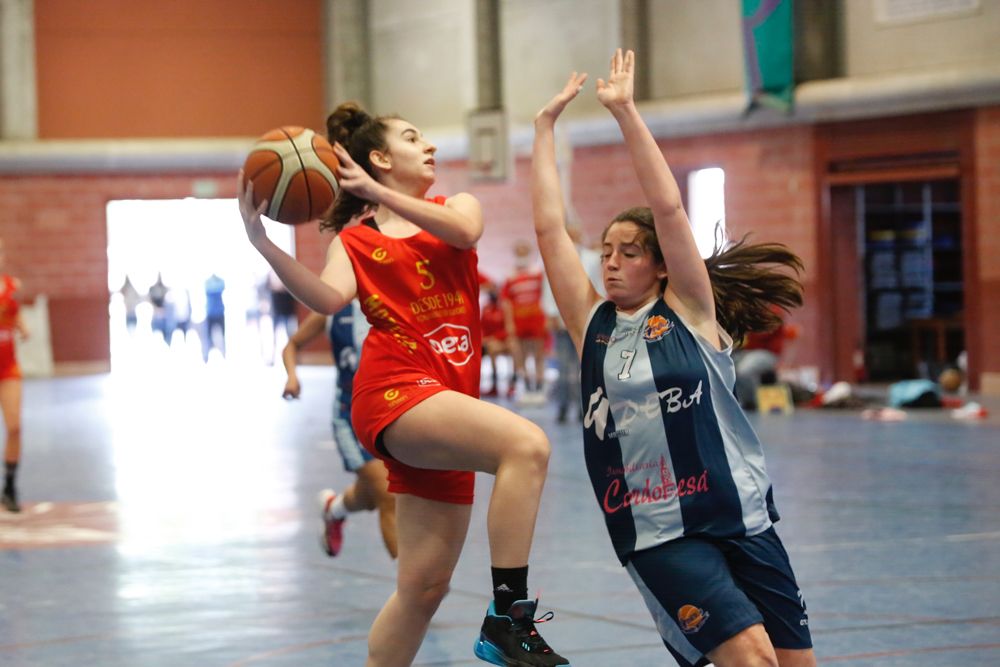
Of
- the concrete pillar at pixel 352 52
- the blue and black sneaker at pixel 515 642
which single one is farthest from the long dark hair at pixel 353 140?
the concrete pillar at pixel 352 52

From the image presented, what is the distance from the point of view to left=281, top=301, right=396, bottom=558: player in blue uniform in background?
5926 mm

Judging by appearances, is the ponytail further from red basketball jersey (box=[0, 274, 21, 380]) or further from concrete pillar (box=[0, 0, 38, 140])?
concrete pillar (box=[0, 0, 38, 140])

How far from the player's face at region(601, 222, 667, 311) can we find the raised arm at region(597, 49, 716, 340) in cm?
7

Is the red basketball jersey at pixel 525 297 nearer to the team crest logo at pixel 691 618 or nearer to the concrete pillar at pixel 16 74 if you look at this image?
the concrete pillar at pixel 16 74

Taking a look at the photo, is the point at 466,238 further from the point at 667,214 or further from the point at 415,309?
the point at 667,214

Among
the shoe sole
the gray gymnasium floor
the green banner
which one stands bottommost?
the gray gymnasium floor

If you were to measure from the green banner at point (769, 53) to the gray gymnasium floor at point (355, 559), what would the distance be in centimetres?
692

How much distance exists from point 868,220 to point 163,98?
1270cm

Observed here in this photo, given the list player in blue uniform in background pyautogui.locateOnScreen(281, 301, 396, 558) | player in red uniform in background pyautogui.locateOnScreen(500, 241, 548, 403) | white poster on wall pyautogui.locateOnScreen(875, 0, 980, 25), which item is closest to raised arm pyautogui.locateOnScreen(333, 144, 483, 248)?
player in blue uniform in background pyautogui.locateOnScreen(281, 301, 396, 558)

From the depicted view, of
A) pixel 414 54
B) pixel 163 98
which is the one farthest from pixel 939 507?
pixel 163 98

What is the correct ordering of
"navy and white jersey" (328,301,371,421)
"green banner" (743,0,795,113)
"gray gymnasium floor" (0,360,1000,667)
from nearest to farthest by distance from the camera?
"gray gymnasium floor" (0,360,1000,667) < "navy and white jersey" (328,301,371,421) < "green banner" (743,0,795,113)

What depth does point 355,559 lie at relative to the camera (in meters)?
6.79

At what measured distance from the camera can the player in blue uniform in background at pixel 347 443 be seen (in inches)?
233

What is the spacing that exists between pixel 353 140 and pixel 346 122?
0.25 ft
